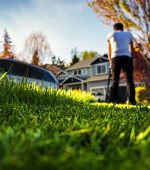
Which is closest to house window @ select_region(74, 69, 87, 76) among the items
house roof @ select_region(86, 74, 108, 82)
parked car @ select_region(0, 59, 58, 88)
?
house roof @ select_region(86, 74, 108, 82)

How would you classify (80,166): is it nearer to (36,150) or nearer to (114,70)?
(36,150)

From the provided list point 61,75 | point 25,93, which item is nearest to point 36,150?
point 25,93

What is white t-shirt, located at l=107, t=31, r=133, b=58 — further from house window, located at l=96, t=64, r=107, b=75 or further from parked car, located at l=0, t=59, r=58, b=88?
house window, located at l=96, t=64, r=107, b=75

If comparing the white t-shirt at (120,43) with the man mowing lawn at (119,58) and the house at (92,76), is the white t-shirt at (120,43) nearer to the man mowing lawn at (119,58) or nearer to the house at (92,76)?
the man mowing lawn at (119,58)

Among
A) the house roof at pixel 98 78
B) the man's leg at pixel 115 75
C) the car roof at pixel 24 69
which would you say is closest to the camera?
the man's leg at pixel 115 75

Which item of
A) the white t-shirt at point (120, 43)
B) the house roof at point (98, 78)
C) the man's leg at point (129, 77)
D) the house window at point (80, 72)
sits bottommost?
the man's leg at point (129, 77)

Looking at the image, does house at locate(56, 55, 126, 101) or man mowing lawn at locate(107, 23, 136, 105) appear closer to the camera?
man mowing lawn at locate(107, 23, 136, 105)

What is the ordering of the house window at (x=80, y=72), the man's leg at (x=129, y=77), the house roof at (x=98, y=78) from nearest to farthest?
1. the man's leg at (x=129, y=77)
2. the house roof at (x=98, y=78)
3. the house window at (x=80, y=72)

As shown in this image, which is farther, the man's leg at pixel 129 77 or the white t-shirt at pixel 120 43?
the white t-shirt at pixel 120 43

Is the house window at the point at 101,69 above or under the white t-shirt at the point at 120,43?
above

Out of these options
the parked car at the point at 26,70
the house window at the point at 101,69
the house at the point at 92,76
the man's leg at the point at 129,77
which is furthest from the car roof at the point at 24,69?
the house window at the point at 101,69

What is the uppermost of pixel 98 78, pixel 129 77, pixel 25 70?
pixel 98 78

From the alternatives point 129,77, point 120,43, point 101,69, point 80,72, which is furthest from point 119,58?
point 80,72

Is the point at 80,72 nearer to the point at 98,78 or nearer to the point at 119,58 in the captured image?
the point at 98,78
